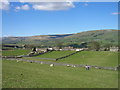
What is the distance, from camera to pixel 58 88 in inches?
707

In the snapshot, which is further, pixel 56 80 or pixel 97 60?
pixel 97 60

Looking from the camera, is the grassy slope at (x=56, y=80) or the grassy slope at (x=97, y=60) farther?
the grassy slope at (x=97, y=60)

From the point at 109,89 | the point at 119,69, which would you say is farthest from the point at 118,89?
the point at 119,69

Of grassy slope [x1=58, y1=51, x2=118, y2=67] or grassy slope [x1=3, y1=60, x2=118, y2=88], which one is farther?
grassy slope [x1=58, y1=51, x2=118, y2=67]

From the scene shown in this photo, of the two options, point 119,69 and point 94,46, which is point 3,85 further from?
point 94,46

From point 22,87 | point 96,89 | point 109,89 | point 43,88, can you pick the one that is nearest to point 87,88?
point 96,89

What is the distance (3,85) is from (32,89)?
3.34 m

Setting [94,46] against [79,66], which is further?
[94,46]

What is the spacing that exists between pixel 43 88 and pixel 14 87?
280 centimetres

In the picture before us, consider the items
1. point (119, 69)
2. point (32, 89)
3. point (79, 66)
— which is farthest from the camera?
point (79, 66)

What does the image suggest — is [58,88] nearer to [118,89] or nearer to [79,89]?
[79,89]

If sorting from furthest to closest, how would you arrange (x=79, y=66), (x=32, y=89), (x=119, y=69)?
(x=79, y=66) < (x=119, y=69) < (x=32, y=89)

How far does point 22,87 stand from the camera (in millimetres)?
17766

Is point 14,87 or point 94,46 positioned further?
point 94,46
